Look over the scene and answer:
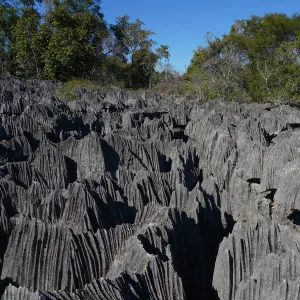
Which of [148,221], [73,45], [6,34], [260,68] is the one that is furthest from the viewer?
[6,34]

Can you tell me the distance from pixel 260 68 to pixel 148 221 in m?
13.8

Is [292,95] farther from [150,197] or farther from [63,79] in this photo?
[63,79]

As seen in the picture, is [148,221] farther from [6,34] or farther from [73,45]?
[6,34]

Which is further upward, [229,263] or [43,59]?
[43,59]

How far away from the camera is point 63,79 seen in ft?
63.0

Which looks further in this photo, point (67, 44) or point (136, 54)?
point (136, 54)

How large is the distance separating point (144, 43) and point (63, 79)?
774 centimetres

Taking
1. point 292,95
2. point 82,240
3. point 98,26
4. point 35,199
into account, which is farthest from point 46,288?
point 98,26

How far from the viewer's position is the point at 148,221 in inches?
81.9

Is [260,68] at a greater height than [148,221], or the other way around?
[260,68]

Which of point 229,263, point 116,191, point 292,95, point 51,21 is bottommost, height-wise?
point 229,263

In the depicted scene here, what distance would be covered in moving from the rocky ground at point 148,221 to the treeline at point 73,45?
15323 mm

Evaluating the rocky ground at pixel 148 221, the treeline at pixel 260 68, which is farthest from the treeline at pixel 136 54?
the rocky ground at pixel 148 221

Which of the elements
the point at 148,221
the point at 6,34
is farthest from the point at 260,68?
the point at 6,34
